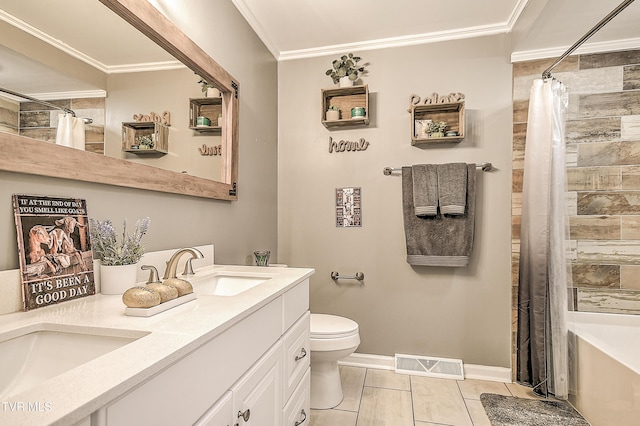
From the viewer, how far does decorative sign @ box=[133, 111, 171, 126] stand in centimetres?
124

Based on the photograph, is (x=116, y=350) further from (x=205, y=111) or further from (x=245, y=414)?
(x=205, y=111)

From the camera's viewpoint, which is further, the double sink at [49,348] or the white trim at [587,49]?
the white trim at [587,49]

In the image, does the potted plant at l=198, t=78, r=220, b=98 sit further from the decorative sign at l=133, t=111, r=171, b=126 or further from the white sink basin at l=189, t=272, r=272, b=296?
the white sink basin at l=189, t=272, r=272, b=296

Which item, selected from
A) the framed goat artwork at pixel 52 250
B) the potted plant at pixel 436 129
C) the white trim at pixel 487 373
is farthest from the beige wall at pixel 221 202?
the white trim at pixel 487 373

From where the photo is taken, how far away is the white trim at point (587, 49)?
2270 mm

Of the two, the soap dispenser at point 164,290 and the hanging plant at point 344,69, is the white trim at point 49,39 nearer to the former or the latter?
the soap dispenser at point 164,290

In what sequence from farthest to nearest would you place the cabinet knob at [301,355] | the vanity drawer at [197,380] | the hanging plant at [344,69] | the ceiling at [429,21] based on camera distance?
the hanging plant at [344,69]
the ceiling at [429,21]
the cabinet knob at [301,355]
the vanity drawer at [197,380]

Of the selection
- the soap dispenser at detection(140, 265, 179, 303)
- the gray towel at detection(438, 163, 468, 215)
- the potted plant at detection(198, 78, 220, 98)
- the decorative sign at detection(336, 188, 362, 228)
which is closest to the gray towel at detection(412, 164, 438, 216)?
the gray towel at detection(438, 163, 468, 215)

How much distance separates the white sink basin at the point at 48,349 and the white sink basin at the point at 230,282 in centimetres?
65

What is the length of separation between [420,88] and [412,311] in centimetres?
166

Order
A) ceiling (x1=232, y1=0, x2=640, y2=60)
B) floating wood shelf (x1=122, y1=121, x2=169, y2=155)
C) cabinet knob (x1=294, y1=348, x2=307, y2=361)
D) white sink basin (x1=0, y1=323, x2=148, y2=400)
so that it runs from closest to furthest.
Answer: white sink basin (x1=0, y1=323, x2=148, y2=400), floating wood shelf (x1=122, y1=121, x2=169, y2=155), cabinet knob (x1=294, y1=348, x2=307, y2=361), ceiling (x1=232, y1=0, x2=640, y2=60)

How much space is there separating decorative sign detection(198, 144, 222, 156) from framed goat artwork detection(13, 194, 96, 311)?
2.27 ft

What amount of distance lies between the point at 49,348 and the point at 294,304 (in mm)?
818

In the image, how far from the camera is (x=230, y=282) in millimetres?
1521
